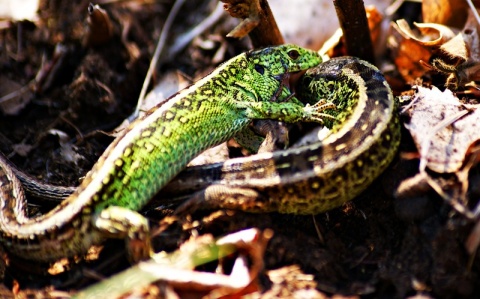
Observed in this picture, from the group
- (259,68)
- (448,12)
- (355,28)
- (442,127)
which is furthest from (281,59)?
(448,12)

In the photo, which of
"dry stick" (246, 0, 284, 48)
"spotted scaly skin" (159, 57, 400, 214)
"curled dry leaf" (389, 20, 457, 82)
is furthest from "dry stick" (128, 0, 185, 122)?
"curled dry leaf" (389, 20, 457, 82)

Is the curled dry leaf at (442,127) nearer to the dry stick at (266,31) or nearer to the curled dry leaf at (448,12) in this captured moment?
the curled dry leaf at (448,12)

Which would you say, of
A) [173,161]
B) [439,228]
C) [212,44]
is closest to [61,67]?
[212,44]

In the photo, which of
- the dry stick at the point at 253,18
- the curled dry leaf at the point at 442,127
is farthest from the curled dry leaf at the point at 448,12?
the dry stick at the point at 253,18

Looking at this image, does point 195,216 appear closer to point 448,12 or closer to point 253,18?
point 253,18

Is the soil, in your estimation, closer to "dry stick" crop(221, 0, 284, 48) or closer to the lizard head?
"dry stick" crop(221, 0, 284, 48)

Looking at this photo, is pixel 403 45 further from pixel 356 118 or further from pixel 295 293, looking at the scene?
pixel 295 293

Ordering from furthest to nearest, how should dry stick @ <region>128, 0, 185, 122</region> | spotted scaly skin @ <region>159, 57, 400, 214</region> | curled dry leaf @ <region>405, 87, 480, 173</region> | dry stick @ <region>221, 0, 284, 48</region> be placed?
dry stick @ <region>128, 0, 185, 122</region> < dry stick @ <region>221, 0, 284, 48</region> < spotted scaly skin @ <region>159, 57, 400, 214</region> < curled dry leaf @ <region>405, 87, 480, 173</region>
